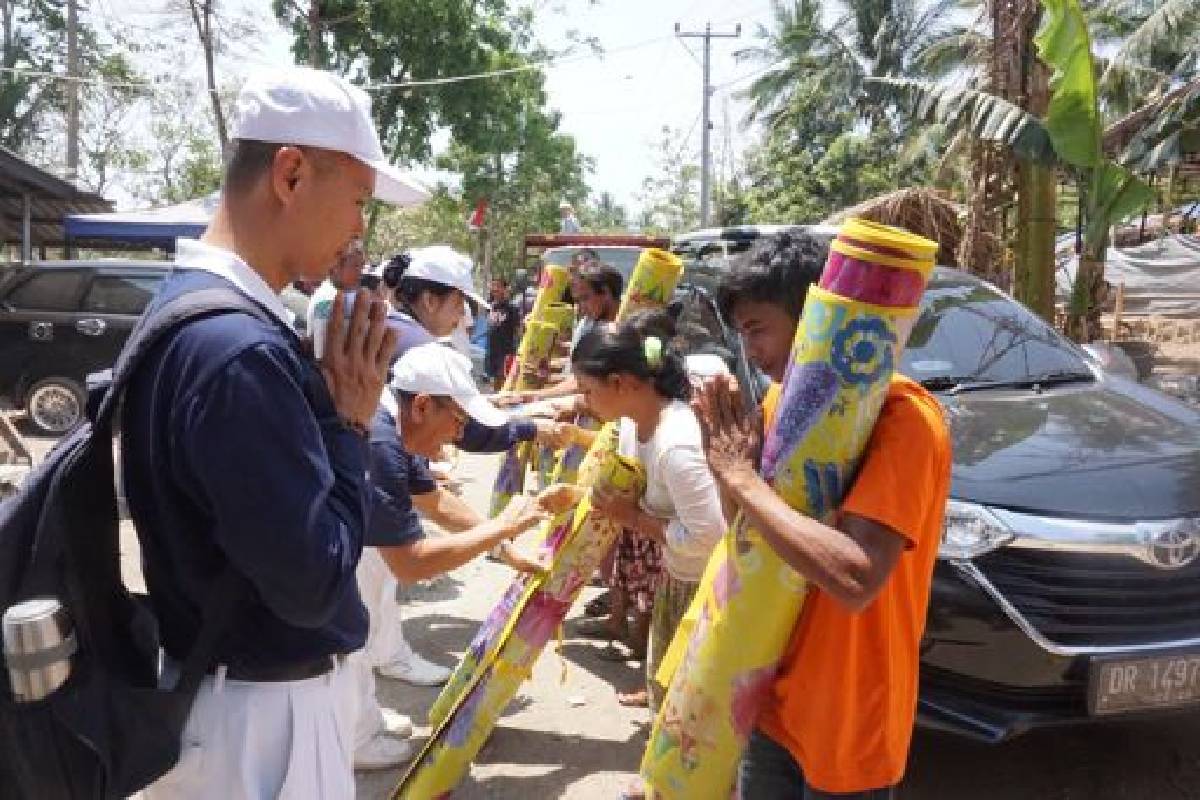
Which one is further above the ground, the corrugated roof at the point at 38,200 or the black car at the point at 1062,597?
the corrugated roof at the point at 38,200

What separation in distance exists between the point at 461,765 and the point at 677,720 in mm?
1223

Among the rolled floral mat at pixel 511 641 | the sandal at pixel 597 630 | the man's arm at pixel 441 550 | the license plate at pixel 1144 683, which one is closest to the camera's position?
the man's arm at pixel 441 550

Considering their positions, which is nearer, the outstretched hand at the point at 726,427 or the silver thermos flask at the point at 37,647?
the silver thermos flask at the point at 37,647

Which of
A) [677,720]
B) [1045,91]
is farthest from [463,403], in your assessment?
[1045,91]

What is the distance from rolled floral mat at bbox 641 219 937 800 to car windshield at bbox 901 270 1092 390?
7.67 feet

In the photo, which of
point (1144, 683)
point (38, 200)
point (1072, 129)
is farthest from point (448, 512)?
point (38, 200)

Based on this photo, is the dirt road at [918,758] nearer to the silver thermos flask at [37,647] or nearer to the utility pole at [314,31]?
the silver thermos flask at [37,647]

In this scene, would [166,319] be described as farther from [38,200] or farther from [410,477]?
[38,200]

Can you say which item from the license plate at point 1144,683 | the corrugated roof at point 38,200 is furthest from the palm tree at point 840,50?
the license plate at point 1144,683

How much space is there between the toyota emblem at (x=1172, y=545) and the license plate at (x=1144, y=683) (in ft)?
0.87

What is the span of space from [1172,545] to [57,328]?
10247 mm

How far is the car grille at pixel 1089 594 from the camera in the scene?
2861 mm

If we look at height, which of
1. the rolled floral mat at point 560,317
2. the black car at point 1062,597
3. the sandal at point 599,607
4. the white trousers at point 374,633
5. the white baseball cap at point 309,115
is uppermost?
the white baseball cap at point 309,115

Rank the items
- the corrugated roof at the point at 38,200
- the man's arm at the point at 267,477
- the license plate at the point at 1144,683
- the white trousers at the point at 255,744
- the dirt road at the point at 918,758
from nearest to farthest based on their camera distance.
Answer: the man's arm at the point at 267,477, the white trousers at the point at 255,744, the license plate at the point at 1144,683, the dirt road at the point at 918,758, the corrugated roof at the point at 38,200
